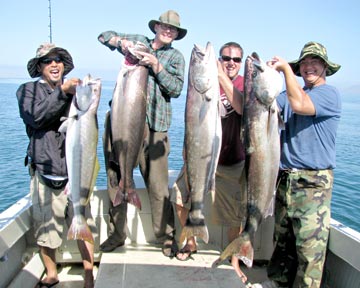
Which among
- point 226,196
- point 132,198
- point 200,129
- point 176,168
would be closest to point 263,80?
point 200,129

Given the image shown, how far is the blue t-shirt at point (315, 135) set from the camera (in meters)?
3.53

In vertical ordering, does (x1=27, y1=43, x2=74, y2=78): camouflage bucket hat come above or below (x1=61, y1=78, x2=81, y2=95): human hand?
above

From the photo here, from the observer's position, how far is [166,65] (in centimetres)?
413

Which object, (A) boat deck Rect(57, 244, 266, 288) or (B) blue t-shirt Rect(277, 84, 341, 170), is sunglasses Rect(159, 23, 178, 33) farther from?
(A) boat deck Rect(57, 244, 266, 288)

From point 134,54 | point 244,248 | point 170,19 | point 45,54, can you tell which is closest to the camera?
point 134,54

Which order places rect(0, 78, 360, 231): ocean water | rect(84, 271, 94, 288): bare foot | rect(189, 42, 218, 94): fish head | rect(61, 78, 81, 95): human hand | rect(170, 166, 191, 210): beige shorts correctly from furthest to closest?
rect(0, 78, 360, 231): ocean water → rect(170, 166, 191, 210): beige shorts → rect(84, 271, 94, 288): bare foot → rect(61, 78, 81, 95): human hand → rect(189, 42, 218, 94): fish head

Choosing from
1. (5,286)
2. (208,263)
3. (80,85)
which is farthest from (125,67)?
(5,286)

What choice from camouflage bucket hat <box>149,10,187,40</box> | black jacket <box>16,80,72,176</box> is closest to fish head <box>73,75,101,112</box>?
black jacket <box>16,80,72,176</box>

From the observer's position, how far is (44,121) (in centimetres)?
370

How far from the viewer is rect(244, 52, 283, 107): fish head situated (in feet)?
10.4

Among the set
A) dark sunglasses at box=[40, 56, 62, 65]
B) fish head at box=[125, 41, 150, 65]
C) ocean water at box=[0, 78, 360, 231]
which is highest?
fish head at box=[125, 41, 150, 65]

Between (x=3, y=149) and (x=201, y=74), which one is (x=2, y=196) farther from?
(x=201, y=74)

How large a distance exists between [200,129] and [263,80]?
27.9 inches

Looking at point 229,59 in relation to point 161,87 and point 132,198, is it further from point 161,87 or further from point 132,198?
point 132,198
